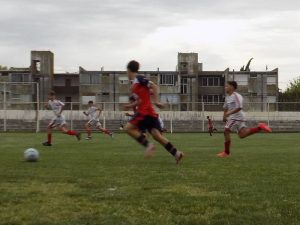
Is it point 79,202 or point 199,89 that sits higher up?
point 199,89

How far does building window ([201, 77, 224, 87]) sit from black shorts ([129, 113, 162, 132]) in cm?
8106

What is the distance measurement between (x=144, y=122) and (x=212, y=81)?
3203 inches

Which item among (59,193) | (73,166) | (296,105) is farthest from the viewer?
(296,105)

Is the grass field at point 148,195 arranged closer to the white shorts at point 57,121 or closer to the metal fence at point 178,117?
the white shorts at point 57,121

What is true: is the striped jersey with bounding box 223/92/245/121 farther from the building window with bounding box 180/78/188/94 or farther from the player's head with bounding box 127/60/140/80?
the building window with bounding box 180/78/188/94

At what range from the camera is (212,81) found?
300ft

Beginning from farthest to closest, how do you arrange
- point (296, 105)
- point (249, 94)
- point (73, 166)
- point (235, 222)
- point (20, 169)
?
1. point (249, 94)
2. point (296, 105)
3. point (73, 166)
4. point (20, 169)
5. point (235, 222)

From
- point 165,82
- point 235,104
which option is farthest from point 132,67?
point 165,82

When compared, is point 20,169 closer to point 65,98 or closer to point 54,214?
point 54,214

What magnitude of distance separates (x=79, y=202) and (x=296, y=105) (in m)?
50.0

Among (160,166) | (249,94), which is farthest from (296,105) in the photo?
(160,166)

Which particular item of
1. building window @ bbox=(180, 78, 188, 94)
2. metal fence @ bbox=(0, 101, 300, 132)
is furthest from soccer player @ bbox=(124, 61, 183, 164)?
building window @ bbox=(180, 78, 188, 94)

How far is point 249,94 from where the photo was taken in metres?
90.1

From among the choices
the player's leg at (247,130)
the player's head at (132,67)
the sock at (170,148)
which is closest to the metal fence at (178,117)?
the player's leg at (247,130)
